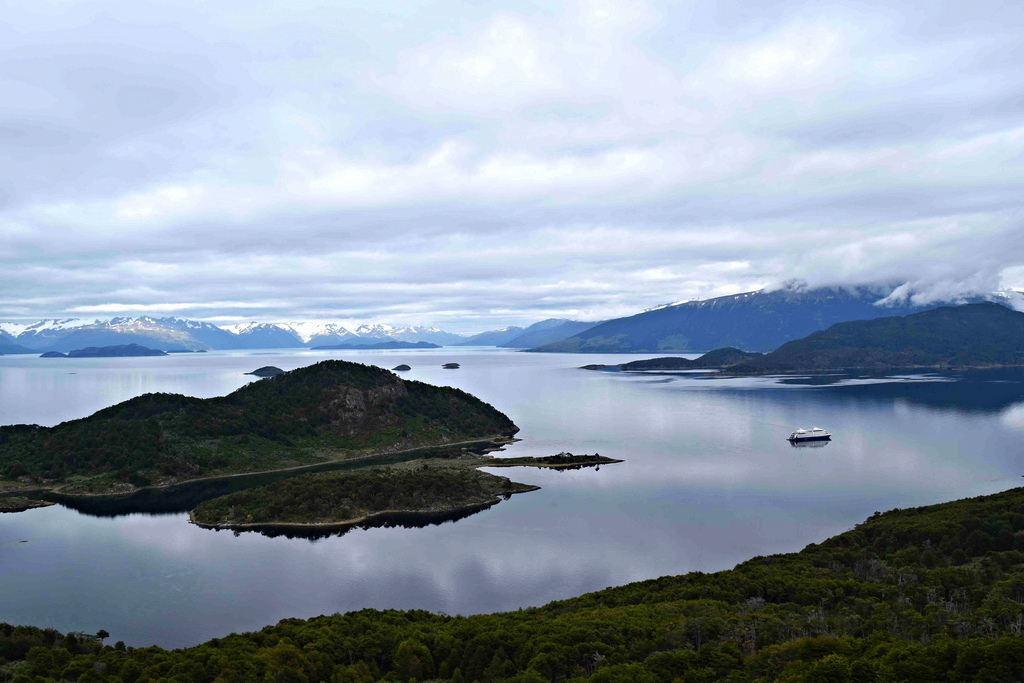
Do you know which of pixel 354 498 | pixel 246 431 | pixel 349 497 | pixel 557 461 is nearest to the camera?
pixel 354 498

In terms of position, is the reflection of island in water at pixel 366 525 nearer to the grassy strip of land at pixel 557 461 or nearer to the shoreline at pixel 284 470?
the grassy strip of land at pixel 557 461

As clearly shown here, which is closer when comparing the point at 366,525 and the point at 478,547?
the point at 478,547

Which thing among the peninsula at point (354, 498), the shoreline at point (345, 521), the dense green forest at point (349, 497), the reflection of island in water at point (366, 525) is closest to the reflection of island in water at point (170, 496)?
the shoreline at point (345, 521)

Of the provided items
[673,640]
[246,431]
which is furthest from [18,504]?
[673,640]

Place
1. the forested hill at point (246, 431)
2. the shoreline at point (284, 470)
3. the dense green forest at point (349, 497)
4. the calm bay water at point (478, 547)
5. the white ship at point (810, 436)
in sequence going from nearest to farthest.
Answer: the calm bay water at point (478, 547), the dense green forest at point (349, 497), the shoreline at point (284, 470), the forested hill at point (246, 431), the white ship at point (810, 436)

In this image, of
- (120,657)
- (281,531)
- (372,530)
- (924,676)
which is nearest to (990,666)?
(924,676)

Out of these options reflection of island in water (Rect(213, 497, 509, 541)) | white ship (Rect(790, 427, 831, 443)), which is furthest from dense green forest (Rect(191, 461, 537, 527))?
white ship (Rect(790, 427, 831, 443))

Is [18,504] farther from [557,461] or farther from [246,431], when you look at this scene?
[557,461]
